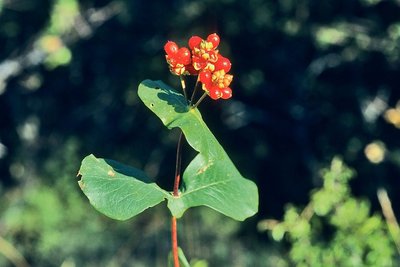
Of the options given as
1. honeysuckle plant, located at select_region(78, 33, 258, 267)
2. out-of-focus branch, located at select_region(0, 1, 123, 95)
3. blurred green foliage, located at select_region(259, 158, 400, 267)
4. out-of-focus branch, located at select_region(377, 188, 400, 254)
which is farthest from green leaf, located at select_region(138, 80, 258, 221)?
out-of-focus branch, located at select_region(0, 1, 123, 95)

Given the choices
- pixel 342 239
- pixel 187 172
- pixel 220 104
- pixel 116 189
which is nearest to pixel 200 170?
Result: pixel 187 172

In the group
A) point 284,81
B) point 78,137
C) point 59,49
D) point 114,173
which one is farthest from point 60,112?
point 114,173

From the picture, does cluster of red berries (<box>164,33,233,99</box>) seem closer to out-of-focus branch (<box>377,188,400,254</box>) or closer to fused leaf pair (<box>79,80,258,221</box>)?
→ fused leaf pair (<box>79,80,258,221</box>)

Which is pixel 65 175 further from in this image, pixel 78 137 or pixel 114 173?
pixel 114 173

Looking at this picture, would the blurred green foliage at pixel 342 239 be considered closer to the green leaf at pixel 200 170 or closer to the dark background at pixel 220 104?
the green leaf at pixel 200 170

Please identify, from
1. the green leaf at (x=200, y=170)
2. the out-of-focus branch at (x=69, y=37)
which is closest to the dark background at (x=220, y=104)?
the out-of-focus branch at (x=69, y=37)
